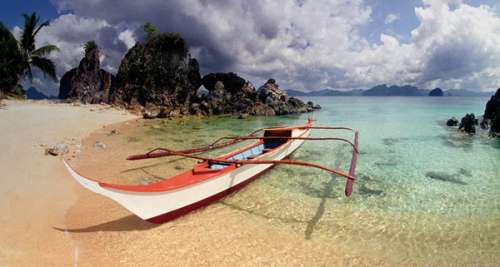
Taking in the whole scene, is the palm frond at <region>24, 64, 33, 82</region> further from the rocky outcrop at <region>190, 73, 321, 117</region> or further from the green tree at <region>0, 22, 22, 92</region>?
the rocky outcrop at <region>190, 73, 321, 117</region>

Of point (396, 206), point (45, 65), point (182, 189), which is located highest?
point (45, 65)

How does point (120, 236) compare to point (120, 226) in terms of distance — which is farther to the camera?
point (120, 226)

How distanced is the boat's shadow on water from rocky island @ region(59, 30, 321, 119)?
89.3 feet

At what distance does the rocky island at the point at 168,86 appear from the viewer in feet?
116

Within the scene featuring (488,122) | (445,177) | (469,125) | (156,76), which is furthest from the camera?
(156,76)

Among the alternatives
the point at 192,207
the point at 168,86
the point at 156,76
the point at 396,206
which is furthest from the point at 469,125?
the point at 156,76

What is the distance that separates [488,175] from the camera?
9.09 metres

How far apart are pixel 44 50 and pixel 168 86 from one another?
47.3 ft

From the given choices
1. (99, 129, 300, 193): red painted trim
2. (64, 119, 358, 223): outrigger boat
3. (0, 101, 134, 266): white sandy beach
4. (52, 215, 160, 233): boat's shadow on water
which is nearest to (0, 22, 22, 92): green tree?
(0, 101, 134, 266): white sandy beach

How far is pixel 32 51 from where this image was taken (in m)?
28.5

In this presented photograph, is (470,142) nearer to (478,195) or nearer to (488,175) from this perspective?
(488,175)

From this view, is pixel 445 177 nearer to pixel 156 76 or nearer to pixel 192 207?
pixel 192 207

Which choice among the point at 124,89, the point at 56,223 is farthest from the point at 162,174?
the point at 124,89

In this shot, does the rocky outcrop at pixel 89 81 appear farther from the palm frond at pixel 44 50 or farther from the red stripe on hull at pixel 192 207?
the red stripe on hull at pixel 192 207
